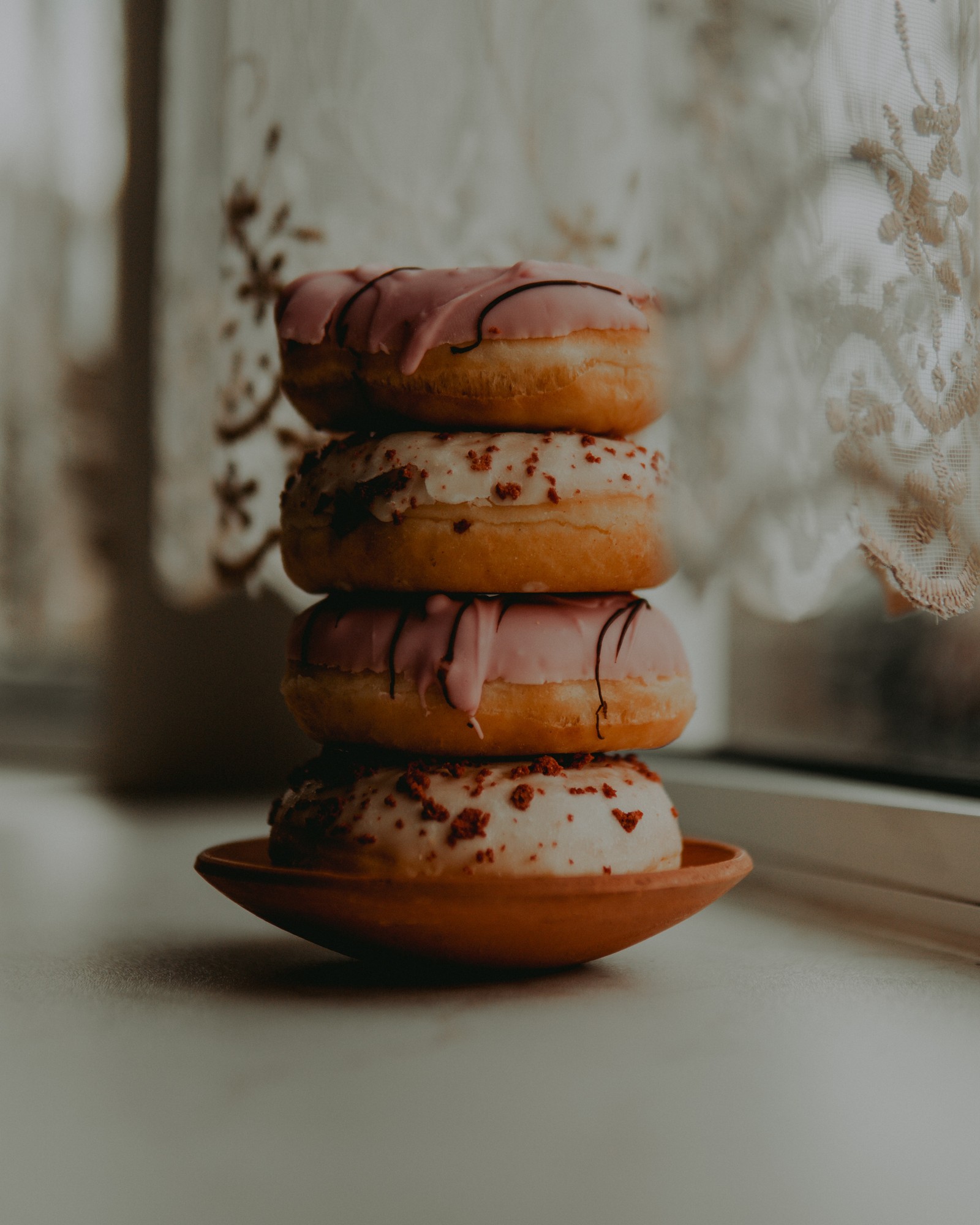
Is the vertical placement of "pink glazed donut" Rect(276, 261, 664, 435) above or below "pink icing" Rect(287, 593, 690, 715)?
above

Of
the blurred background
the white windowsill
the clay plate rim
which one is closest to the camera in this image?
the clay plate rim

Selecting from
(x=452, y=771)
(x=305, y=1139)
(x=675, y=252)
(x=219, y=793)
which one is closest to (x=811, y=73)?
(x=675, y=252)

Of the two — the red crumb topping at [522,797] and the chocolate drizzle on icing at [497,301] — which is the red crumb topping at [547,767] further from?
the chocolate drizzle on icing at [497,301]

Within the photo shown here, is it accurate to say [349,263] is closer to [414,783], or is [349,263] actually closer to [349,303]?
[349,303]

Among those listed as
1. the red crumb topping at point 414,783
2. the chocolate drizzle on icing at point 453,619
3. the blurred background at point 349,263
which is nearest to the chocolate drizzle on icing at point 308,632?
the chocolate drizzle on icing at point 453,619

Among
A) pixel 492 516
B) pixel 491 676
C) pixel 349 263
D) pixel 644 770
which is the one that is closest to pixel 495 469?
pixel 492 516

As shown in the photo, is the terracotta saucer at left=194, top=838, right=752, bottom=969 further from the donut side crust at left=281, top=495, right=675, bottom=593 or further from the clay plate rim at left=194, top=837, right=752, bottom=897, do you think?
the donut side crust at left=281, top=495, right=675, bottom=593

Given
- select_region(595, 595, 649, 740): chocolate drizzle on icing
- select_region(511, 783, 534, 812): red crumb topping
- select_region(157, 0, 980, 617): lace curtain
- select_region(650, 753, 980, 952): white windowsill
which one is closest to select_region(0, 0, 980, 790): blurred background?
select_region(157, 0, 980, 617): lace curtain
